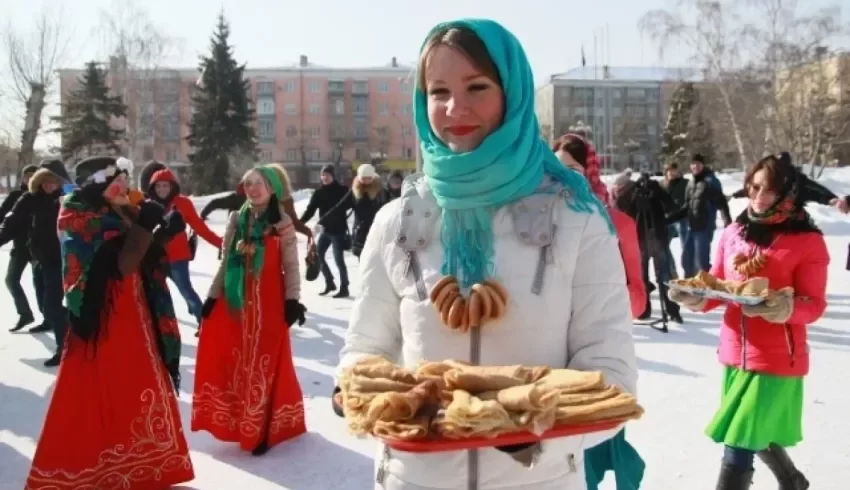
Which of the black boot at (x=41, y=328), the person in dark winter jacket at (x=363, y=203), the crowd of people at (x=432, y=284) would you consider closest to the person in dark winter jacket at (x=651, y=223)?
the crowd of people at (x=432, y=284)

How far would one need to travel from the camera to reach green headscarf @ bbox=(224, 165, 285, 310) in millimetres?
4625

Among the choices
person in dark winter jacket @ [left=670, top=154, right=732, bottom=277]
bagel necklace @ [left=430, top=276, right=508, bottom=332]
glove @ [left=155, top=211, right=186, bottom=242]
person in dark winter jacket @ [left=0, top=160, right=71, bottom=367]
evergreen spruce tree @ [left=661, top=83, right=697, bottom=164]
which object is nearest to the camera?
bagel necklace @ [left=430, top=276, right=508, bottom=332]

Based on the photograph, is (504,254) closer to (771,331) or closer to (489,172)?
(489,172)

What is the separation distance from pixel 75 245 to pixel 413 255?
9.10ft

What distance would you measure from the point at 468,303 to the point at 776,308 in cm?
212

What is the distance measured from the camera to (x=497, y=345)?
5.12ft

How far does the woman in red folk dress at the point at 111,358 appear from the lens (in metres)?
3.70

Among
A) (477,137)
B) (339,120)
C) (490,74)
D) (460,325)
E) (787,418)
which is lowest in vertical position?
(787,418)

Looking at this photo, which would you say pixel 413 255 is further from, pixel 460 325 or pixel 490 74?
pixel 490 74

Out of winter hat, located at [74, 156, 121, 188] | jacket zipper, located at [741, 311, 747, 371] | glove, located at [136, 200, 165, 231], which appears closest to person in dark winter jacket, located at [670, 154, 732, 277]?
jacket zipper, located at [741, 311, 747, 371]

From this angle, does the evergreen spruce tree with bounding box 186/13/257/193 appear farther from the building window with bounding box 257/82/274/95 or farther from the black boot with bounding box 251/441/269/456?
the black boot with bounding box 251/441/269/456

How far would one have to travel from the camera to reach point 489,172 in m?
1.55

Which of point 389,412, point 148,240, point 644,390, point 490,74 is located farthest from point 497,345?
point 644,390

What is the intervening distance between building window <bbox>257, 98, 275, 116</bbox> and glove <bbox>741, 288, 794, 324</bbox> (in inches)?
2618
